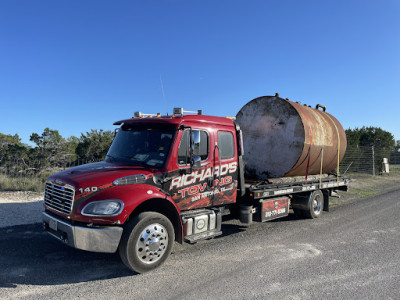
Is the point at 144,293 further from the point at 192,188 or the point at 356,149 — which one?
the point at 356,149

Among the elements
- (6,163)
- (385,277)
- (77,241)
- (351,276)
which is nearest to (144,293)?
(77,241)

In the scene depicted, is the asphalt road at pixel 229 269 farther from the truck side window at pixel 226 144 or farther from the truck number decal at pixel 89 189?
the truck side window at pixel 226 144

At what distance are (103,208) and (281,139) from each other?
17.0 ft

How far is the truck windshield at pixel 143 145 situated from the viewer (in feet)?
15.7

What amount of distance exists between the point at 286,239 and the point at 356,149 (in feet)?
56.2

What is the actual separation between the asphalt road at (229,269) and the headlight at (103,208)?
0.96 metres

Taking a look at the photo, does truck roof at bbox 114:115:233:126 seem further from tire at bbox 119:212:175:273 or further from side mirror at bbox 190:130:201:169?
tire at bbox 119:212:175:273

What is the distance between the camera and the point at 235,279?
4062 mm

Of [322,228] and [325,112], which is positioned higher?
[325,112]

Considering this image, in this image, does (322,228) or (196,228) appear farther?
(322,228)

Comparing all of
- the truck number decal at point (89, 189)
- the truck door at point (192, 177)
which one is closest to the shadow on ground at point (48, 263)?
the truck number decal at point (89, 189)

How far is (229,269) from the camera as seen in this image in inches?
174

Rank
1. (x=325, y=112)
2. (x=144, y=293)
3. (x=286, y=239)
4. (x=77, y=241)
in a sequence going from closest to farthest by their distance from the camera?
(x=144, y=293), (x=77, y=241), (x=286, y=239), (x=325, y=112)

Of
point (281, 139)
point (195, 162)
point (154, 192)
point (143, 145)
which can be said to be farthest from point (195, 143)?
point (281, 139)
